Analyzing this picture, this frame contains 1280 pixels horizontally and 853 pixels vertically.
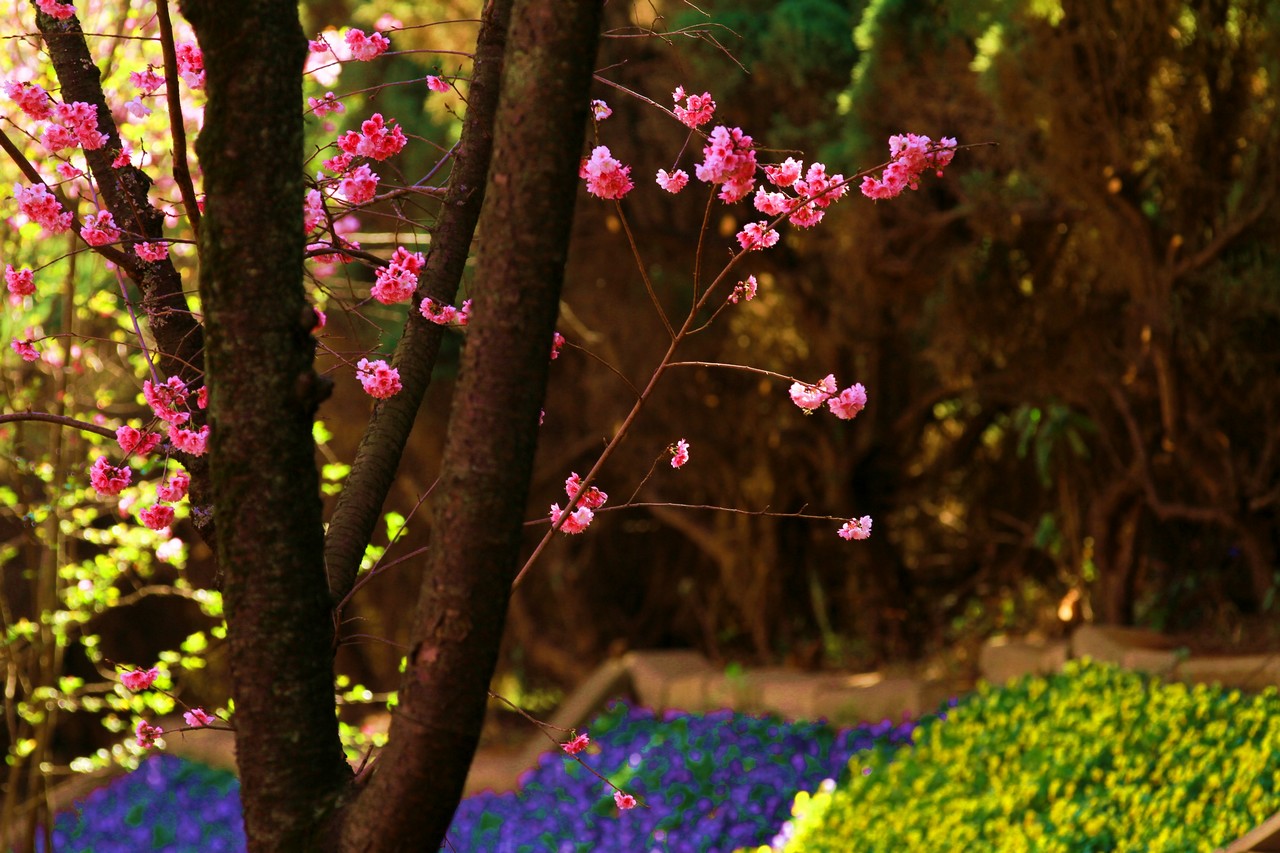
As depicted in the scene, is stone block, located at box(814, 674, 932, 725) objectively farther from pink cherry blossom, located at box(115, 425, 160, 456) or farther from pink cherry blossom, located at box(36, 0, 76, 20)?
pink cherry blossom, located at box(36, 0, 76, 20)

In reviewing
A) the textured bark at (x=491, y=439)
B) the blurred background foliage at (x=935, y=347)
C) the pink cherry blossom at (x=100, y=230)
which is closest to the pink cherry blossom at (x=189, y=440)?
the pink cherry blossom at (x=100, y=230)

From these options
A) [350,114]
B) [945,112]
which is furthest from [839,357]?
[350,114]

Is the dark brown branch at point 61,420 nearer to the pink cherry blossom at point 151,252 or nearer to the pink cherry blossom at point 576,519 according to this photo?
the pink cherry blossom at point 151,252

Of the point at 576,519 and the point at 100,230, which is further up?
the point at 100,230

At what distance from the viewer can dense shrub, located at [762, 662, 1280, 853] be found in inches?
170

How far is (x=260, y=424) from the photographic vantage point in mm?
1938

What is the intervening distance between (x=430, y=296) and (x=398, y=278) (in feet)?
1.14

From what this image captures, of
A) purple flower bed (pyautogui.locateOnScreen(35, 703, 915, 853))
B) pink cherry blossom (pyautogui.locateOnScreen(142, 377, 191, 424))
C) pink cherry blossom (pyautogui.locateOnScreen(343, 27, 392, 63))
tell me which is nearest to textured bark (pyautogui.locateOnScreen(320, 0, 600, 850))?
pink cherry blossom (pyautogui.locateOnScreen(142, 377, 191, 424))

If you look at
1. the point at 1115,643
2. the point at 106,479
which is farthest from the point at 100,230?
the point at 1115,643

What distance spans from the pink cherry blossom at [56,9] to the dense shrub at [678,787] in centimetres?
446

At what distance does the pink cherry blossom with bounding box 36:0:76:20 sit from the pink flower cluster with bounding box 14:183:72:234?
0.38 m

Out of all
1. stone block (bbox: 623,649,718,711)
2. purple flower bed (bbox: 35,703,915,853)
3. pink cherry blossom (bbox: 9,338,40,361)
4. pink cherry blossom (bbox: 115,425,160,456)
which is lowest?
purple flower bed (bbox: 35,703,915,853)

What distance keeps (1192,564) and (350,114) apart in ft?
21.4

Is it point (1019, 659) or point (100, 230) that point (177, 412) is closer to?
point (100, 230)
